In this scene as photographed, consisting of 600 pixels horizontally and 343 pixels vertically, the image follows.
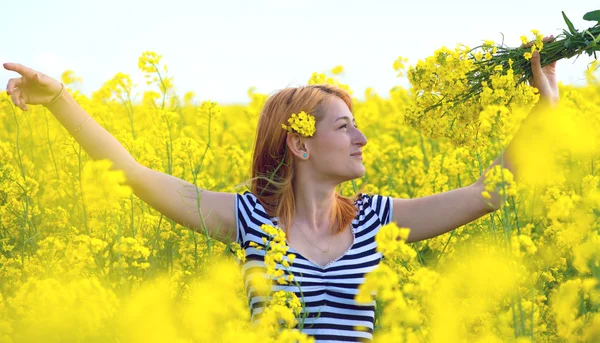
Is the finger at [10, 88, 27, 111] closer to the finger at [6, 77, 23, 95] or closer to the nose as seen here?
the finger at [6, 77, 23, 95]

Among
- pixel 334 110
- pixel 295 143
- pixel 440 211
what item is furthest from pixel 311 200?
pixel 440 211

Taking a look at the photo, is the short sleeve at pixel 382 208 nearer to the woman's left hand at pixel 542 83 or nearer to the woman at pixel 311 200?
the woman at pixel 311 200

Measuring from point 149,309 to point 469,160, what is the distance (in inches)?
77.1

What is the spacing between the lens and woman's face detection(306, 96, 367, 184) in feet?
8.59

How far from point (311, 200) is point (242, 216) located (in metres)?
0.23

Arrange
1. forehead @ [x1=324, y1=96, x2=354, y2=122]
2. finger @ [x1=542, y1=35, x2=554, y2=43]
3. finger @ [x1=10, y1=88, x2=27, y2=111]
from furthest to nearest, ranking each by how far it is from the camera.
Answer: forehead @ [x1=324, y1=96, x2=354, y2=122]
finger @ [x1=542, y1=35, x2=554, y2=43]
finger @ [x1=10, y1=88, x2=27, y2=111]

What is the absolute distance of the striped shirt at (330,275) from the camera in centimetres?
251

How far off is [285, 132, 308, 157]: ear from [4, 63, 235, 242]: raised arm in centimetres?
28

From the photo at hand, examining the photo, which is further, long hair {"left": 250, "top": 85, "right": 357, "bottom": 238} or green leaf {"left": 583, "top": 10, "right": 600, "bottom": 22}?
long hair {"left": 250, "top": 85, "right": 357, "bottom": 238}

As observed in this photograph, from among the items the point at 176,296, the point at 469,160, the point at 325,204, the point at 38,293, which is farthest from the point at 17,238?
the point at 469,160

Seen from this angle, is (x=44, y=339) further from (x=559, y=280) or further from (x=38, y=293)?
(x=559, y=280)

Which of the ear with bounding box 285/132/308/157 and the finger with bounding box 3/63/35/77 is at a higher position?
the finger with bounding box 3/63/35/77

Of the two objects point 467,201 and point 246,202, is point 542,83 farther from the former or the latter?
point 246,202

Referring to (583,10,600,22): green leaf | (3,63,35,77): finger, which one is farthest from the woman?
(583,10,600,22): green leaf
